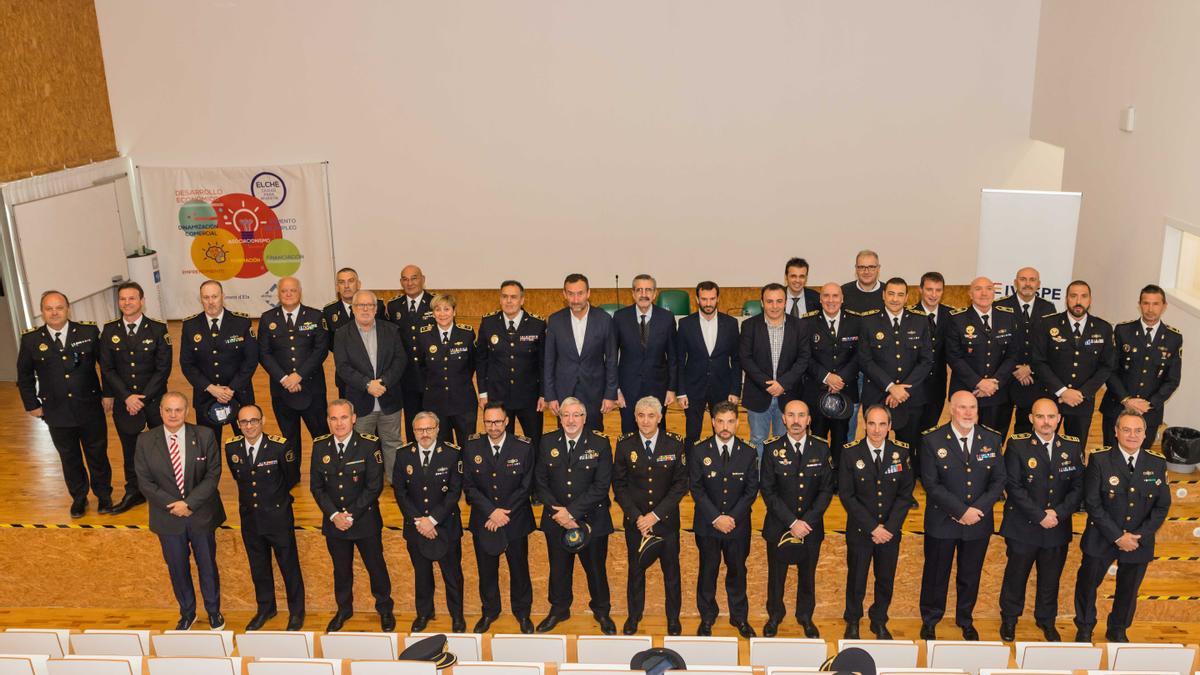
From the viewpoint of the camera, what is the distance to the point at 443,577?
6043 mm

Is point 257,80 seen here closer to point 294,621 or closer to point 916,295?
point 294,621

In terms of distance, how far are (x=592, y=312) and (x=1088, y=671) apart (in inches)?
129

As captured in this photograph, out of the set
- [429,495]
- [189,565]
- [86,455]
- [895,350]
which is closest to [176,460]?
[189,565]

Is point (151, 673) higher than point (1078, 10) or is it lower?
lower

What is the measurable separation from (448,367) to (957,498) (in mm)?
3090

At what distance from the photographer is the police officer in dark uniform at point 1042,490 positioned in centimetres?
538

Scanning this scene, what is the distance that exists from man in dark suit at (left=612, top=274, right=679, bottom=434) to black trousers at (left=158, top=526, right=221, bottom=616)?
2607mm

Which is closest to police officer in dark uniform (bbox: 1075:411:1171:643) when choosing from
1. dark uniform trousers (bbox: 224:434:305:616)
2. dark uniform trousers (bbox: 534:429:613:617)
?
dark uniform trousers (bbox: 534:429:613:617)

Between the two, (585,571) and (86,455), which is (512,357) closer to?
(585,571)

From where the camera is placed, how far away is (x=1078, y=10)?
30.1 ft

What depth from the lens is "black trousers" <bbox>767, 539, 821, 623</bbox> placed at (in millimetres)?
5695

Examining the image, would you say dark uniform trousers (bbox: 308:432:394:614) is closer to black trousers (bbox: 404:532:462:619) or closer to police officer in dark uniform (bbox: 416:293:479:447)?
black trousers (bbox: 404:532:462:619)

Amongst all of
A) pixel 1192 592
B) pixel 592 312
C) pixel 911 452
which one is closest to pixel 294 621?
pixel 592 312

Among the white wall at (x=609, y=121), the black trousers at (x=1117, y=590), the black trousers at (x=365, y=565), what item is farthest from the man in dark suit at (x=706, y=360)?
the white wall at (x=609, y=121)
